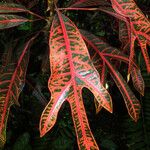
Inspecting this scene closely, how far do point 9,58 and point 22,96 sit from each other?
1.51 feet

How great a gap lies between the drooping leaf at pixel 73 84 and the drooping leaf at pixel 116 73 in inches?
8.3

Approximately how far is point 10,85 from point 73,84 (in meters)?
0.27

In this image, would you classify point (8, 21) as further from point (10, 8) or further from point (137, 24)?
point (137, 24)

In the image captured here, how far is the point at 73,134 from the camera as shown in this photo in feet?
4.80

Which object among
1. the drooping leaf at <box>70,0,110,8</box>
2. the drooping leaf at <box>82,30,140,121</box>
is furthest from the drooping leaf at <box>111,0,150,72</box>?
the drooping leaf at <box>70,0,110,8</box>

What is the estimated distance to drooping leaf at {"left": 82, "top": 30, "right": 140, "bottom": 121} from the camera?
955 millimetres

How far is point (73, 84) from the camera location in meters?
0.78

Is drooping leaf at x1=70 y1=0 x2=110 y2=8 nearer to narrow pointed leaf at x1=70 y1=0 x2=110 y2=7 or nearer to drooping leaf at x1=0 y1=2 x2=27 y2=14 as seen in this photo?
narrow pointed leaf at x1=70 y1=0 x2=110 y2=7

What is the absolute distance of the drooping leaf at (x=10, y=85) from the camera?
34.1 inches

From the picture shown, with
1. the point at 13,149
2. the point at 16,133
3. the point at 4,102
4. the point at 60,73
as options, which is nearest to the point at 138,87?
the point at 60,73

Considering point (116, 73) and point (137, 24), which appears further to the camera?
point (116, 73)

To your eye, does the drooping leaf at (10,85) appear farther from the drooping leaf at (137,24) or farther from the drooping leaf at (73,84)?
the drooping leaf at (137,24)

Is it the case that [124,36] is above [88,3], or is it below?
below

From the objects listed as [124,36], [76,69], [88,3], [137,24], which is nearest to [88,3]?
[88,3]
